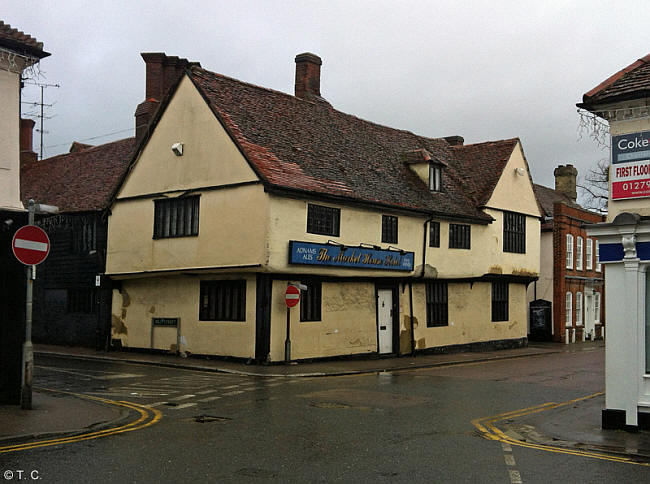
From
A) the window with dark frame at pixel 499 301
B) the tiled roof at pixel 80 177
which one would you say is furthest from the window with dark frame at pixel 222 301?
the window with dark frame at pixel 499 301

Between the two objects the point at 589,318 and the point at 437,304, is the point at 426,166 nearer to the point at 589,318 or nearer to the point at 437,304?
the point at 437,304

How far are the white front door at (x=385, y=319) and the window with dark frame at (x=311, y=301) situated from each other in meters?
3.21

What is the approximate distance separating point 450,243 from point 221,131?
36.6 feet

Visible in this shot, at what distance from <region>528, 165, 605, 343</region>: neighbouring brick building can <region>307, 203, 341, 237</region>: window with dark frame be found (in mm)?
18495

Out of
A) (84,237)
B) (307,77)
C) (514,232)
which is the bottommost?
(84,237)

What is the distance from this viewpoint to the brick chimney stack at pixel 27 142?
36.4m

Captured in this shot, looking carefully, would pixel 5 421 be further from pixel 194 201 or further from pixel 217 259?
pixel 194 201

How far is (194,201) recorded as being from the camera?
24.7 meters

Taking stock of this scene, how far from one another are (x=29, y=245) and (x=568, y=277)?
111 ft

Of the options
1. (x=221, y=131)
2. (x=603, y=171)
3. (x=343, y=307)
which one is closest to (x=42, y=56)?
(x=221, y=131)

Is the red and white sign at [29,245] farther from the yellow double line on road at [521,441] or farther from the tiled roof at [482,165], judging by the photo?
the tiled roof at [482,165]

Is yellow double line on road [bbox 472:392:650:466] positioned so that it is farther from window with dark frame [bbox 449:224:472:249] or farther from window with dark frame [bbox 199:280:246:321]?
window with dark frame [bbox 449:224:472:249]

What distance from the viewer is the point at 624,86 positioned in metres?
12.6

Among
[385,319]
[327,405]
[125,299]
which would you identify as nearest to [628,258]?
[327,405]
